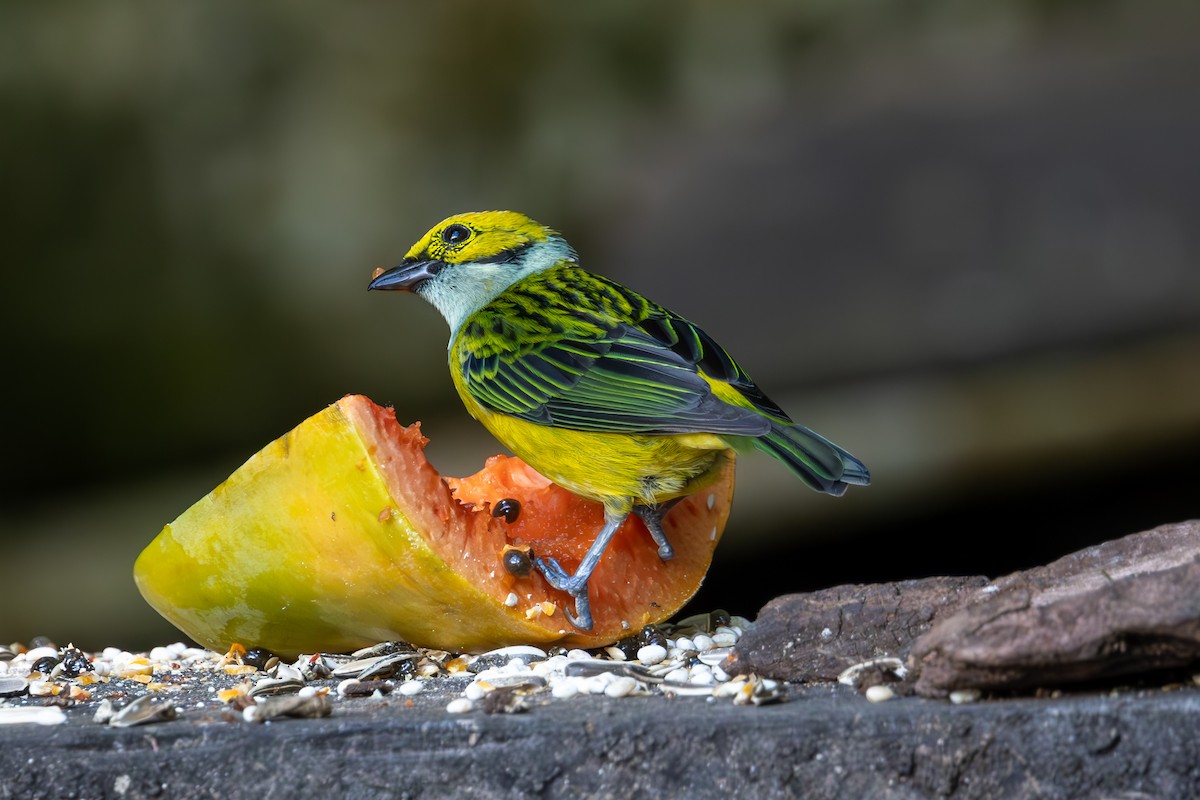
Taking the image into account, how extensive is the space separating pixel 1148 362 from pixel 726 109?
203cm

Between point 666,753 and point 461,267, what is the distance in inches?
71.3

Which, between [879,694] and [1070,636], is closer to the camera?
[1070,636]

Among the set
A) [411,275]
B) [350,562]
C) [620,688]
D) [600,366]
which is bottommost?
[620,688]

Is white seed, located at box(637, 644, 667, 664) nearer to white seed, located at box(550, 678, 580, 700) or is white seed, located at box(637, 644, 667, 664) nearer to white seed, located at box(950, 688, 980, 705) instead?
white seed, located at box(550, 678, 580, 700)

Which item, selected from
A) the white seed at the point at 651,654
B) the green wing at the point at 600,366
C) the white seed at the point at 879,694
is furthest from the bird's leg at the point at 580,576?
the white seed at the point at 879,694

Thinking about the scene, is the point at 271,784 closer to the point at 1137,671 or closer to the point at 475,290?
the point at 1137,671

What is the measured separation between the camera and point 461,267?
3549mm

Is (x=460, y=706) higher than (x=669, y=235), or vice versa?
(x=669, y=235)

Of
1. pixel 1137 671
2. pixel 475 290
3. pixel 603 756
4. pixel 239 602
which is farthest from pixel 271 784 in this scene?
pixel 475 290

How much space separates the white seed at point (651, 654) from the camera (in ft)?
9.12

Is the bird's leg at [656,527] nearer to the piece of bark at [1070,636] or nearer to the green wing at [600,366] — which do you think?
the green wing at [600,366]

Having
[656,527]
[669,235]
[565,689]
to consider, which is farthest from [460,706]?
[669,235]

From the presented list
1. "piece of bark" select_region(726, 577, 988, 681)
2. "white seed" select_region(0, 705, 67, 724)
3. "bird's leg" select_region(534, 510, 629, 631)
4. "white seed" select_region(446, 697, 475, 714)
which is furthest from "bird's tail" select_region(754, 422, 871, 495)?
"white seed" select_region(0, 705, 67, 724)

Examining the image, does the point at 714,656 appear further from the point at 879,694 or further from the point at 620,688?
the point at 879,694
